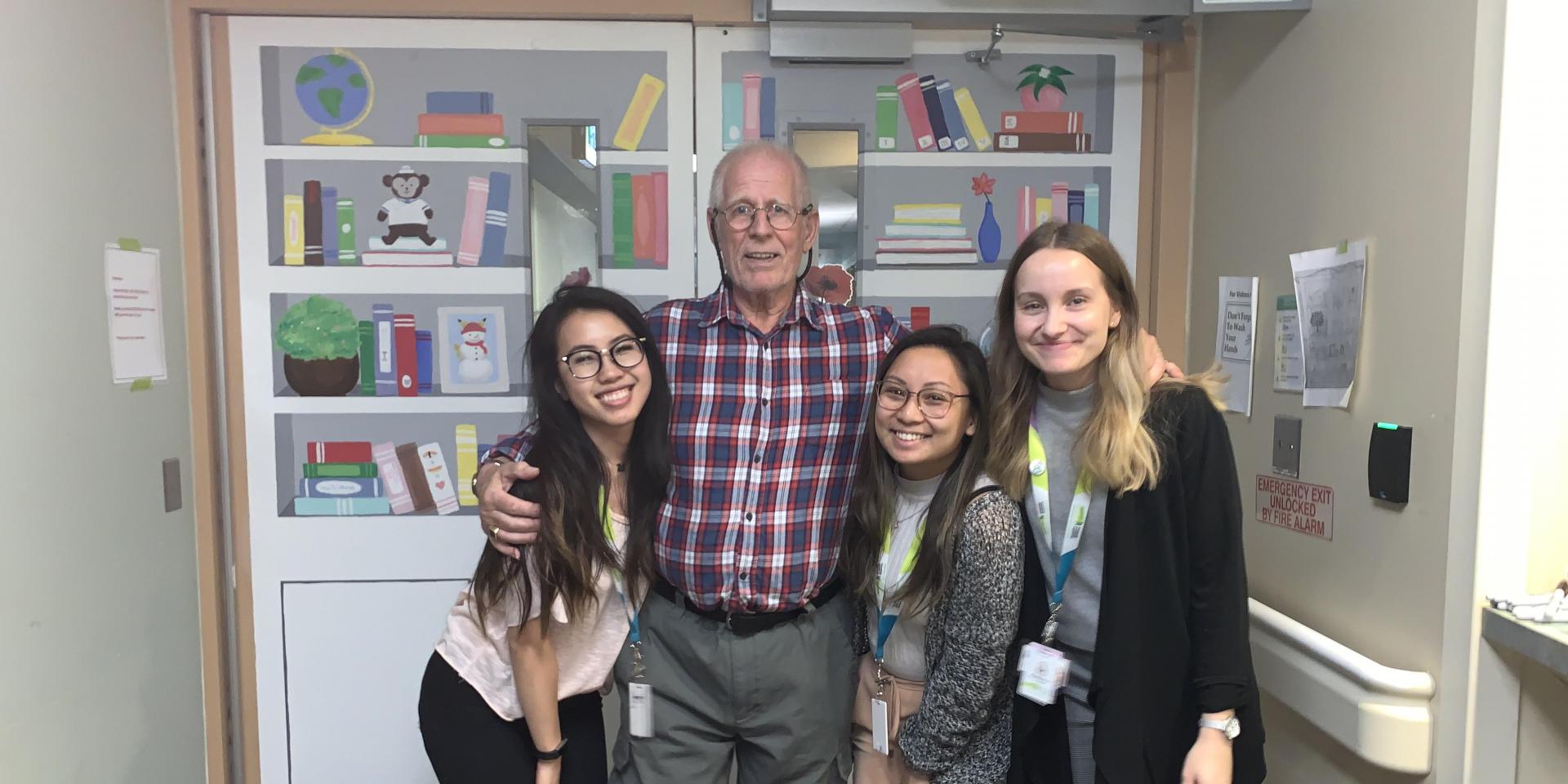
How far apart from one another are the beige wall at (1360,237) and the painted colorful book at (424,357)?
1.92m

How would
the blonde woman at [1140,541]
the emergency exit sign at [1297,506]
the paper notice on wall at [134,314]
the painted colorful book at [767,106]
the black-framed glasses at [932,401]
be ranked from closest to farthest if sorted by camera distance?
the blonde woman at [1140,541] < the black-framed glasses at [932,401] < the emergency exit sign at [1297,506] < the paper notice on wall at [134,314] < the painted colorful book at [767,106]

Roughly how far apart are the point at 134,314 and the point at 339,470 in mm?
551

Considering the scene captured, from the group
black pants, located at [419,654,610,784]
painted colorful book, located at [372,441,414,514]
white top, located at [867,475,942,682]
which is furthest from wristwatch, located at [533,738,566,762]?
painted colorful book, located at [372,441,414,514]

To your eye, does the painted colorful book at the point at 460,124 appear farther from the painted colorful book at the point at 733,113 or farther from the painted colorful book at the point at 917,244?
the painted colorful book at the point at 917,244

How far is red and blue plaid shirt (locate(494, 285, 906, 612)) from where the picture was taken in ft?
4.64

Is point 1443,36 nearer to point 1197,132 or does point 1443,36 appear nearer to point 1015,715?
point 1197,132

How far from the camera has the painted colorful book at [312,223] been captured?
2.00 metres

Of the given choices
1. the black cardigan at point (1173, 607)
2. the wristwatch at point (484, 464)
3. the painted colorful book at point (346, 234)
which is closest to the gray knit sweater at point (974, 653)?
the black cardigan at point (1173, 607)

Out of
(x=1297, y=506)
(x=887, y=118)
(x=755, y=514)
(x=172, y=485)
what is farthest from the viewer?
(x=887, y=118)

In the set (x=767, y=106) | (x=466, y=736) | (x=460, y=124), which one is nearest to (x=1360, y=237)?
(x=767, y=106)

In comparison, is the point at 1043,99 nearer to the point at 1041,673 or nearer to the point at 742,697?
the point at 1041,673

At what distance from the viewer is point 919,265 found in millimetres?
2068

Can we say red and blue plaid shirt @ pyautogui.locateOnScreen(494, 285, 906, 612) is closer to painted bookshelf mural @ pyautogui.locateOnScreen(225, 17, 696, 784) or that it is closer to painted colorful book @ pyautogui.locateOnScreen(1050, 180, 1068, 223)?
painted bookshelf mural @ pyautogui.locateOnScreen(225, 17, 696, 784)

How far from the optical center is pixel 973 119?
204 cm
